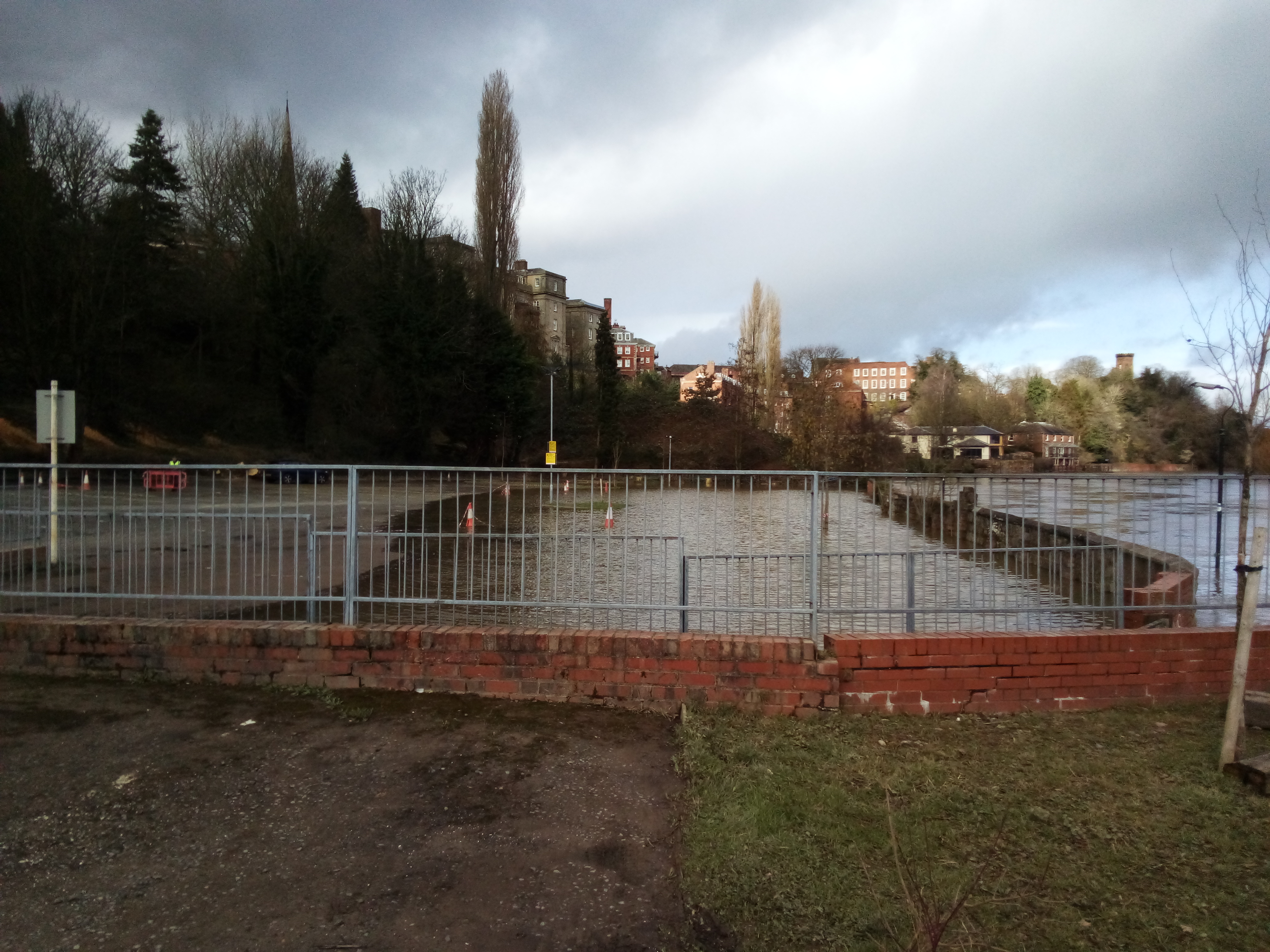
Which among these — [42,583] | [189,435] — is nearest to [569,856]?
[42,583]

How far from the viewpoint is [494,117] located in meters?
52.8

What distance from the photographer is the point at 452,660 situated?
522 centimetres

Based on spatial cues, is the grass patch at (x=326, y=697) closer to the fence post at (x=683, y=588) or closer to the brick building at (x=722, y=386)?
the fence post at (x=683, y=588)

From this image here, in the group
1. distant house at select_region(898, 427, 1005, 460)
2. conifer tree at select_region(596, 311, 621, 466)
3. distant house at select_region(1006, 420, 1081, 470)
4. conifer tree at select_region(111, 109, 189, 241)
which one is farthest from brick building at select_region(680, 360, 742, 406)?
conifer tree at select_region(111, 109, 189, 241)

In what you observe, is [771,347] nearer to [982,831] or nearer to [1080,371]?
[1080,371]

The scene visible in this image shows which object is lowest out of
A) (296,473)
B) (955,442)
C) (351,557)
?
(351,557)

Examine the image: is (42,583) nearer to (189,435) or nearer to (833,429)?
(833,429)

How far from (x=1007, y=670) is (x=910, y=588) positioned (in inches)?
29.5

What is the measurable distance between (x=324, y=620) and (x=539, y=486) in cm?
255

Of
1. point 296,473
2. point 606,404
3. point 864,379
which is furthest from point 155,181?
point 864,379

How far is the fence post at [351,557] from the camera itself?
529 cm

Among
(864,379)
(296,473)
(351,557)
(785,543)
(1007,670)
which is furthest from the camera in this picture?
(864,379)

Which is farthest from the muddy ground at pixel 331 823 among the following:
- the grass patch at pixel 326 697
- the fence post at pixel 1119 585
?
the fence post at pixel 1119 585

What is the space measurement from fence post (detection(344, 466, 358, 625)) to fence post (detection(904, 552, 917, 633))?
3.64 meters
